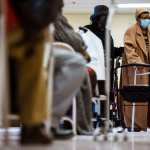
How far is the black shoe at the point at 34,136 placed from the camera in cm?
145

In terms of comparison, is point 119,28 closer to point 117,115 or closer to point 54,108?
point 117,115

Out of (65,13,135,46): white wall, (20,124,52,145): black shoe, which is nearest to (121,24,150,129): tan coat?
(20,124,52,145): black shoe

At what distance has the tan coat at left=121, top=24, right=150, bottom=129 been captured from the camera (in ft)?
17.3

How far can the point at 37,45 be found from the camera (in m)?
1.38

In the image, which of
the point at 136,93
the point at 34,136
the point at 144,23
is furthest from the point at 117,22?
the point at 34,136

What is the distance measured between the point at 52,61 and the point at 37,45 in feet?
1.31

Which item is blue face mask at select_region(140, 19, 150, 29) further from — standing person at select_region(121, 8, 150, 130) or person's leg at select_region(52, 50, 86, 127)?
person's leg at select_region(52, 50, 86, 127)

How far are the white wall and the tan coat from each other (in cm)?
480

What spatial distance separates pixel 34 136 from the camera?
1458mm

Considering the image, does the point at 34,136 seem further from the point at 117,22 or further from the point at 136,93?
the point at 117,22

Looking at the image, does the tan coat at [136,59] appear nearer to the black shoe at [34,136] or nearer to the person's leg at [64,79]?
the person's leg at [64,79]

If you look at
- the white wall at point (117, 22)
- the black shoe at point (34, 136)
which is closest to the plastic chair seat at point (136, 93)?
the black shoe at point (34, 136)

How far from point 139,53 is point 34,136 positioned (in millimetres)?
3998

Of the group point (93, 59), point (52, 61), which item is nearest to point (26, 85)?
point (52, 61)
